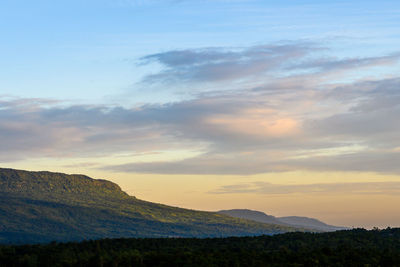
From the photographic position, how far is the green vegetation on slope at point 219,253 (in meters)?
92.2

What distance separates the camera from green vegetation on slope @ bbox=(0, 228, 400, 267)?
303ft

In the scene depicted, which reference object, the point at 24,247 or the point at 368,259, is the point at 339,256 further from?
the point at 24,247

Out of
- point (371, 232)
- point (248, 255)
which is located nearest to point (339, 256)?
point (248, 255)

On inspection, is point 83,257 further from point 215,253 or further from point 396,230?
point 396,230

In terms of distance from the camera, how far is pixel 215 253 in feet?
332

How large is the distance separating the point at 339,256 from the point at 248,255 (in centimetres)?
1424

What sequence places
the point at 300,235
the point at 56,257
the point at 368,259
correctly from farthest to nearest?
1. the point at 300,235
2. the point at 56,257
3. the point at 368,259

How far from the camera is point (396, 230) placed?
145750mm

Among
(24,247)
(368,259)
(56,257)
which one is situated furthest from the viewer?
(24,247)

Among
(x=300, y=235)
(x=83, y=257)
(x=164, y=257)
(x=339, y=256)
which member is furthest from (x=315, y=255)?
(x=300, y=235)

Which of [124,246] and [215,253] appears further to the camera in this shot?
[124,246]

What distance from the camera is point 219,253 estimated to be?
101m

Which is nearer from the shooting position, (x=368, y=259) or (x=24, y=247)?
(x=368, y=259)

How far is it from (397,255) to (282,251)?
18886 mm
